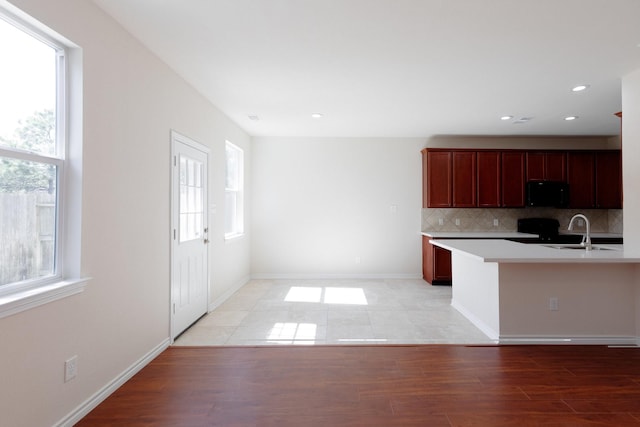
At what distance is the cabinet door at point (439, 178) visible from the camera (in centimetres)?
574

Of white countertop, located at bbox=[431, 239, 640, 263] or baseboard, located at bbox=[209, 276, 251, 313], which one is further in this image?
baseboard, located at bbox=[209, 276, 251, 313]

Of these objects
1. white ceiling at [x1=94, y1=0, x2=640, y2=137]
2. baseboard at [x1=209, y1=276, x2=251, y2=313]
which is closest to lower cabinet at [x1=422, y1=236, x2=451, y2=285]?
white ceiling at [x1=94, y1=0, x2=640, y2=137]

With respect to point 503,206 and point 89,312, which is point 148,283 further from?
point 503,206

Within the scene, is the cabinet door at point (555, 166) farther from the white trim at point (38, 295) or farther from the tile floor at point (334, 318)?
A: the white trim at point (38, 295)

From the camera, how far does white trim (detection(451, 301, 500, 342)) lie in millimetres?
3318

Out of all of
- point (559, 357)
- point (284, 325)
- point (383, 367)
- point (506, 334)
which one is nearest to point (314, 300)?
point (284, 325)

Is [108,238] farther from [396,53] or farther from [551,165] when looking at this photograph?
[551,165]

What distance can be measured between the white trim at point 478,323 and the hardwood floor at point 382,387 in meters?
0.21

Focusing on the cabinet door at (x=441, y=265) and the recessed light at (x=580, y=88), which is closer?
the recessed light at (x=580, y=88)

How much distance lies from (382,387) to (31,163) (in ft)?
8.31

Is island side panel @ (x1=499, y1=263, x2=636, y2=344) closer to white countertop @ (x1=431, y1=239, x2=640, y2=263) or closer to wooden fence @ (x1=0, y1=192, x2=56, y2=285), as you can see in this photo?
white countertop @ (x1=431, y1=239, x2=640, y2=263)

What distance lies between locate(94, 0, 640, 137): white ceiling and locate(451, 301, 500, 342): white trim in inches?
95.7

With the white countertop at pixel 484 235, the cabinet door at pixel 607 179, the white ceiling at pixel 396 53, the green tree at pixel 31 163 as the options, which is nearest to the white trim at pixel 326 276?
the white countertop at pixel 484 235

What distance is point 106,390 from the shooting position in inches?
90.3
